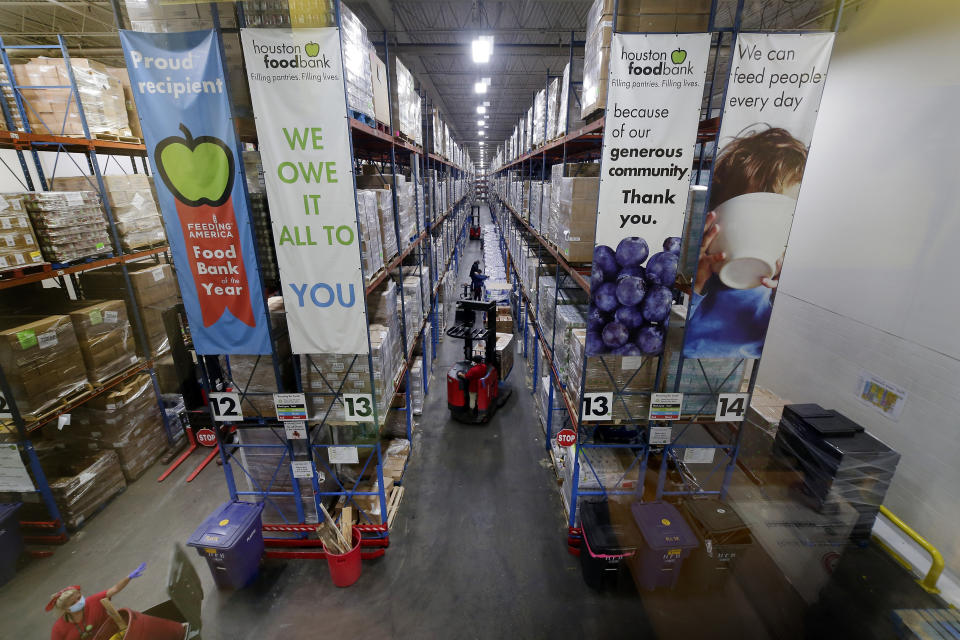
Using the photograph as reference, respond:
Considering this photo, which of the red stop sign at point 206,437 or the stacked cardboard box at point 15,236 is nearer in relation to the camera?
the red stop sign at point 206,437

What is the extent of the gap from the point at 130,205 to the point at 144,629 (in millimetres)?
6683

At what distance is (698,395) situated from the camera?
471cm

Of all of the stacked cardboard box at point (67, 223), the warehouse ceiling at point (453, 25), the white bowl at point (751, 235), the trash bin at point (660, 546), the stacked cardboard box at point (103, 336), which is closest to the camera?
the white bowl at point (751, 235)

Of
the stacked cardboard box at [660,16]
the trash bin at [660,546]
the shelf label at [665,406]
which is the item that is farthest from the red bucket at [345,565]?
the stacked cardboard box at [660,16]

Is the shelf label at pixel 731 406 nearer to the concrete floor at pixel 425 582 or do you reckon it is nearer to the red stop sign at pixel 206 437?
the concrete floor at pixel 425 582

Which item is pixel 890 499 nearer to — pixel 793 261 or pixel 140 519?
pixel 793 261

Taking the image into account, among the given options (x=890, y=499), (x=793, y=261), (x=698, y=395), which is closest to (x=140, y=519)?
(x=698, y=395)

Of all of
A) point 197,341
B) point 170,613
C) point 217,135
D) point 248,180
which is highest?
point 217,135

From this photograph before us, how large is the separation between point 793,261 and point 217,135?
8.75m

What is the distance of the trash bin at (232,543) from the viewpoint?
14.7 ft

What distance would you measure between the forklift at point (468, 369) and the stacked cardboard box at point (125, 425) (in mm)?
5295

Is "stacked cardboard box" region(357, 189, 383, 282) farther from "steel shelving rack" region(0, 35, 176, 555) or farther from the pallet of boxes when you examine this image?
the pallet of boxes

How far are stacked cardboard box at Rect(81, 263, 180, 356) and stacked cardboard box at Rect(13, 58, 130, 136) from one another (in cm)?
234

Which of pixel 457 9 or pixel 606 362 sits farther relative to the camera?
pixel 457 9
